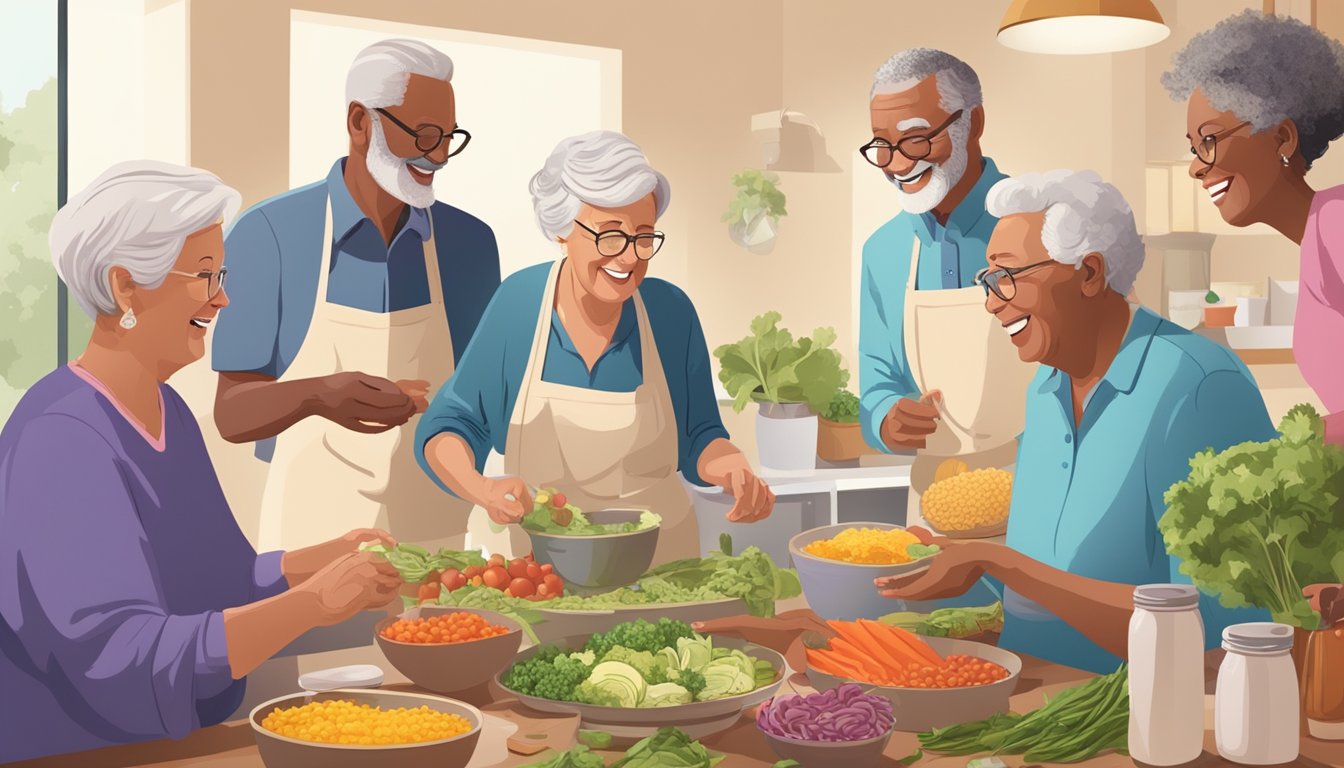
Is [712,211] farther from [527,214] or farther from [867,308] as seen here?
[867,308]

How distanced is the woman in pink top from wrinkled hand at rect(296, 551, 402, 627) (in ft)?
5.94

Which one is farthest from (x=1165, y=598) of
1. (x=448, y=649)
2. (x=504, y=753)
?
(x=448, y=649)

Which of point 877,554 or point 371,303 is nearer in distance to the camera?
point 877,554

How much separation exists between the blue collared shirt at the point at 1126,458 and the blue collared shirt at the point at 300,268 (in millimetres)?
1559

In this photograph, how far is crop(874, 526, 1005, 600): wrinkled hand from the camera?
2223mm

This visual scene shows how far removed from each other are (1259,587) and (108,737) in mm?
1655

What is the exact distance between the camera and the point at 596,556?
8.32 feet

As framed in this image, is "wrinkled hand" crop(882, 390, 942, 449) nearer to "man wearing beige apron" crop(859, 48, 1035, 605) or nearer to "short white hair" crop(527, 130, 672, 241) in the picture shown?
"man wearing beige apron" crop(859, 48, 1035, 605)

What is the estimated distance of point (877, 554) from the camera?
2562 millimetres

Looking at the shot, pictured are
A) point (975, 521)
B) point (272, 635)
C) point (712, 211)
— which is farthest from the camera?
point (712, 211)

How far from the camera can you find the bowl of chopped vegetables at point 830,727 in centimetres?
178

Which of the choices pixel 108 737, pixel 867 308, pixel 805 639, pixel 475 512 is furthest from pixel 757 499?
pixel 475 512

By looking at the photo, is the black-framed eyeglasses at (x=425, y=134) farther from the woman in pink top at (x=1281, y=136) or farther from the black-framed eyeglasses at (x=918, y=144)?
the woman in pink top at (x=1281, y=136)

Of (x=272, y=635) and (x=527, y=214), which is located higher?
(x=527, y=214)
